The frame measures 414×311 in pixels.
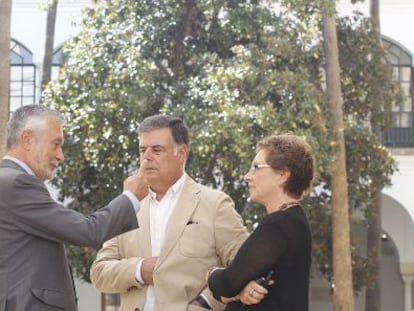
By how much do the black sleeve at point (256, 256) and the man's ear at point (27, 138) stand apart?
1.07m

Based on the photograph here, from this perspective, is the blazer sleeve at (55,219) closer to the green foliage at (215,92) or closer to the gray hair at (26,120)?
the gray hair at (26,120)

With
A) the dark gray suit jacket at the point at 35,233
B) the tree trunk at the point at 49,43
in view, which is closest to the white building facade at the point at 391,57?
the tree trunk at the point at 49,43

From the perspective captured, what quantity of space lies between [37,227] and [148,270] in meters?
0.89

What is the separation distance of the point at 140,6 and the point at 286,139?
1150 centimetres

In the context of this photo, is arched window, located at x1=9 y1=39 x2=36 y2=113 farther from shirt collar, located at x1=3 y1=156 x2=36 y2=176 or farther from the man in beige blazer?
shirt collar, located at x1=3 y1=156 x2=36 y2=176

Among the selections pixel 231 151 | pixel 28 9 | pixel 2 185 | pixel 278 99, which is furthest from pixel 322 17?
pixel 2 185

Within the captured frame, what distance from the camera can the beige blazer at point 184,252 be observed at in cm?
555

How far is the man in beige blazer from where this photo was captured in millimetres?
5562

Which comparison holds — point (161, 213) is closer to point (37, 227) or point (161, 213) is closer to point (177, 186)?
point (177, 186)

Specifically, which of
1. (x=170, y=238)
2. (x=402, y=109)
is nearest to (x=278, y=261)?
(x=170, y=238)

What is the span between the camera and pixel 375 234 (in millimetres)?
19672

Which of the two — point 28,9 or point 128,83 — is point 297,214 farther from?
point 28,9

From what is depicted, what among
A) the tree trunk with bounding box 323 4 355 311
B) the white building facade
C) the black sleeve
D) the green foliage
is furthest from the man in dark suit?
the white building facade

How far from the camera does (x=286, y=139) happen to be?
16.9 ft
